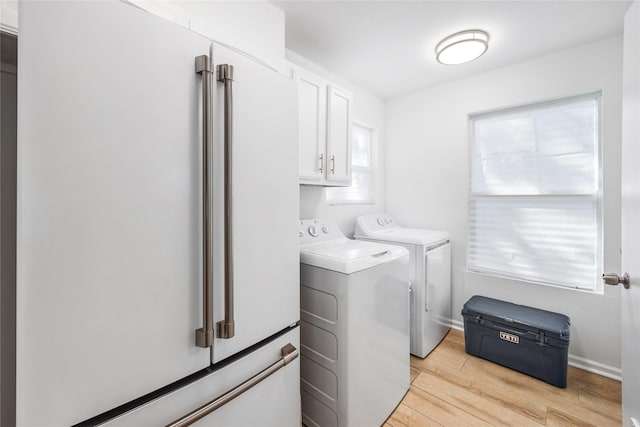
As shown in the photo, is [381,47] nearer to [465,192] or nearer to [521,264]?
[465,192]

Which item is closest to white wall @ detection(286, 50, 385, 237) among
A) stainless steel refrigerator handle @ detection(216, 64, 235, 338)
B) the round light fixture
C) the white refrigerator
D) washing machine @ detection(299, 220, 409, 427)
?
washing machine @ detection(299, 220, 409, 427)

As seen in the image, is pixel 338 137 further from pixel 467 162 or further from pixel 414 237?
pixel 467 162

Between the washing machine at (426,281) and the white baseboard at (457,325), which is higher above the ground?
the washing machine at (426,281)

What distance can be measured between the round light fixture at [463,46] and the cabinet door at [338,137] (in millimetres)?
839

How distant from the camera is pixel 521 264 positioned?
2.36 metres

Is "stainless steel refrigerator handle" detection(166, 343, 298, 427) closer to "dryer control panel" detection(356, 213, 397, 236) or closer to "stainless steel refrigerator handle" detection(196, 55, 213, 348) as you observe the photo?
"stainless steel refrigerator handle" detection(196, 55, 213, 348)

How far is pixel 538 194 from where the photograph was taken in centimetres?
228

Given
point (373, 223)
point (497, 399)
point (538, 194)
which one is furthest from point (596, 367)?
point (373, 223)

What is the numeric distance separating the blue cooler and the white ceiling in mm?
2165

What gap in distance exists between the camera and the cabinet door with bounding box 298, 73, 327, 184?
1.75 metres

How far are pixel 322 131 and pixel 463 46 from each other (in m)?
1.29

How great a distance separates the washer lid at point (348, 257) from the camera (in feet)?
4.49

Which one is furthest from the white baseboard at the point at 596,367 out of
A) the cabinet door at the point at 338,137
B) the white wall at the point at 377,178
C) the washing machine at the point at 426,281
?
the cabinet door at the point at 338,137

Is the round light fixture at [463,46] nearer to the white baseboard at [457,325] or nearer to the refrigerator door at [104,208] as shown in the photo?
the refrigerator door at [104,208]
